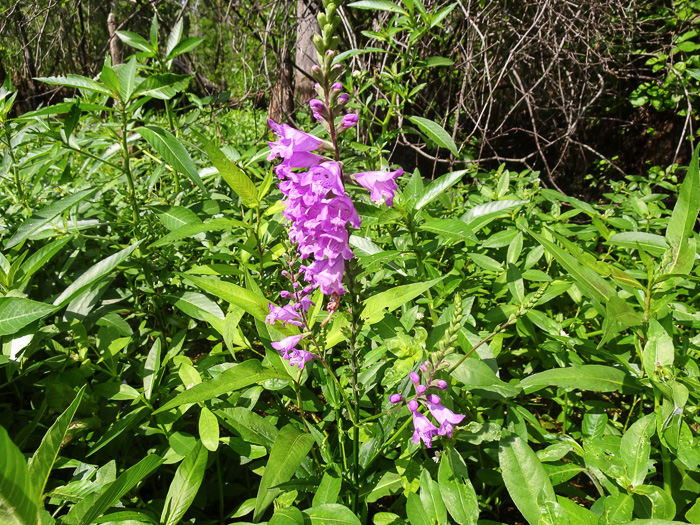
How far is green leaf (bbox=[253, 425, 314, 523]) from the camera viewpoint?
3.83 feet

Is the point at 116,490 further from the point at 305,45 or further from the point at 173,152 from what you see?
the point at 305,45

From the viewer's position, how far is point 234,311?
1.71 metres

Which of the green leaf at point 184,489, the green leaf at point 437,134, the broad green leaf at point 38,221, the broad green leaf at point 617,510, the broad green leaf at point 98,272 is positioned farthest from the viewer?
the green leaf at point 437,134

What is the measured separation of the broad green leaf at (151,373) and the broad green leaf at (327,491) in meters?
0.77

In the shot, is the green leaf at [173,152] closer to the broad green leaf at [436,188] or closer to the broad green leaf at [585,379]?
the broad green leaf at [436,188]

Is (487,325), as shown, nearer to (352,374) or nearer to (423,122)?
(352,374)

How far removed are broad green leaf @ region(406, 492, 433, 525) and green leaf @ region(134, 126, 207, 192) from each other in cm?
144

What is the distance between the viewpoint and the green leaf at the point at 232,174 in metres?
1.46

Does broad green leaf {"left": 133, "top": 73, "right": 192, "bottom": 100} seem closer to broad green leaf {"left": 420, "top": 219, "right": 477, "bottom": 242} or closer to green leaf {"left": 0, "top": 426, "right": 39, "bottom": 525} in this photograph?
broad green leaf {"left": 420, "top": 219, "right": 477, "bottom": 242}

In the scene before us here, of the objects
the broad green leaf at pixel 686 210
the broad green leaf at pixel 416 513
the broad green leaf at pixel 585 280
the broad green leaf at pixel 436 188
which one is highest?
the broad green leaf at pixel 686 210

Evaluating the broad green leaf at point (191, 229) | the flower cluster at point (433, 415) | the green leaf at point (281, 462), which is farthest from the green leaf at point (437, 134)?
the green leaf at point (281, 462)

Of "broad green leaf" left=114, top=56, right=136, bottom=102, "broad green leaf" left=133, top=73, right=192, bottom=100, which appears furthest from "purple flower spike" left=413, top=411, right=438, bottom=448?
"broad green leaf" left=114, top=56, right=136, bottom=102

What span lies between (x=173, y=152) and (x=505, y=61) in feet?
13.6

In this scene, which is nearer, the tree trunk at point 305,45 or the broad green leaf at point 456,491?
the broad green leaf at point 456,491
